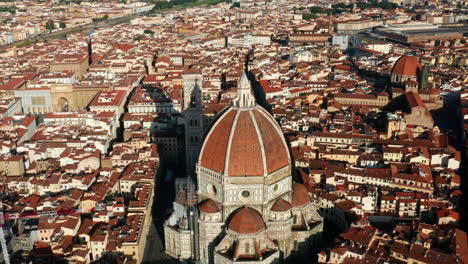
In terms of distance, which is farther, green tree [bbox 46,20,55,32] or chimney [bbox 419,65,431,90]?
green tree [bbox 46,20,55,32]

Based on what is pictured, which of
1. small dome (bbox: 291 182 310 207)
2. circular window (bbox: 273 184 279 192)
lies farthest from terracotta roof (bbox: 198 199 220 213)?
small dome (bbox: 291 182 310 207)

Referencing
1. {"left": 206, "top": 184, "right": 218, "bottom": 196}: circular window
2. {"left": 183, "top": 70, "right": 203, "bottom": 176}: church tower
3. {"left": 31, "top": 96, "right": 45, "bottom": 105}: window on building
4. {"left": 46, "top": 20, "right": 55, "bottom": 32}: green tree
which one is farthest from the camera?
{"left": 46, "top": 20, "right": 55, "bottom": 32}: green tree

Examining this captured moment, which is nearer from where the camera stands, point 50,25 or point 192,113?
point 192,113

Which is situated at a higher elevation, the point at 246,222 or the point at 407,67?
the point at 407,67

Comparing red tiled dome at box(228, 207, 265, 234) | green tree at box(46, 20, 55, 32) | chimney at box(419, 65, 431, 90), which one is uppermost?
green tree at box(46, 20, 55, 32)

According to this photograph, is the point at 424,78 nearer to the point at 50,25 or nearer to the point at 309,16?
the point at 309,16

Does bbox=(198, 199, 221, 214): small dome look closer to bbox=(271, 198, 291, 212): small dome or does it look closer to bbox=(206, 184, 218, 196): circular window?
bbox=(206, 184, 218, 196): circular window

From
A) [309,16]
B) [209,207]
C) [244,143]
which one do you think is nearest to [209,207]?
[209,207]
